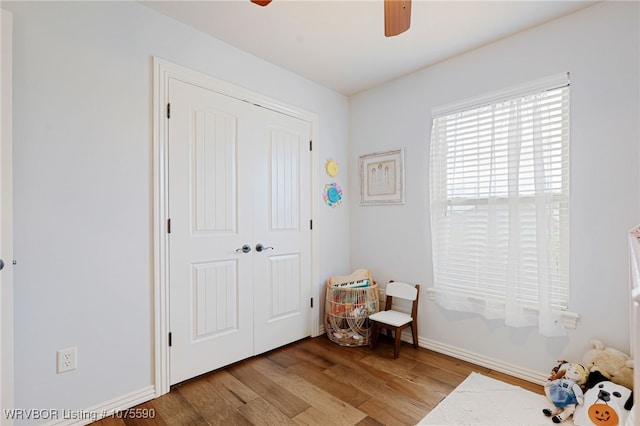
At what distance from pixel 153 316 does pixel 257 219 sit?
983 millimetres

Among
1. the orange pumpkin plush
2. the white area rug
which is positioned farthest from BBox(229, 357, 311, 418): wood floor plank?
the orange pumpkin plush

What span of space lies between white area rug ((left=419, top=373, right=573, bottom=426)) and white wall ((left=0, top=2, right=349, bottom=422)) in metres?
1.80

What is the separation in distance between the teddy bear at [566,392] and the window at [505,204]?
0.85 ft

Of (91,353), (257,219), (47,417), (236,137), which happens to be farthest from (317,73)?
(47,417)

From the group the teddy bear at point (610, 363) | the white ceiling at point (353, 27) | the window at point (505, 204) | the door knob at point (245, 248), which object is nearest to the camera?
the teddy bear at point (610, 363)

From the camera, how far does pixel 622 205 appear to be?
1.83 m

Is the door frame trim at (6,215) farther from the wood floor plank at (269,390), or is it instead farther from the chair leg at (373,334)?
the chair leg at (373,334)

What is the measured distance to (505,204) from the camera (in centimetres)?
225

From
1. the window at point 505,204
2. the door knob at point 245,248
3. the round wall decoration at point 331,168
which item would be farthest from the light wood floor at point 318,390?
→ the round wall decoration at point 331,168

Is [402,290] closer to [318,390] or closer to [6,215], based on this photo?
[318,390]

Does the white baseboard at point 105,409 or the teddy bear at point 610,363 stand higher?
the teddy bear at point 610,363

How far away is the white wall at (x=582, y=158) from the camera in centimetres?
183

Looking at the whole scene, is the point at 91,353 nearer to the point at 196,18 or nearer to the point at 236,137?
the point at 236,137

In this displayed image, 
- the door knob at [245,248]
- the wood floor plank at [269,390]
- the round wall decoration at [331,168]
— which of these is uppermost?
the round wall decoration at [331,168]
